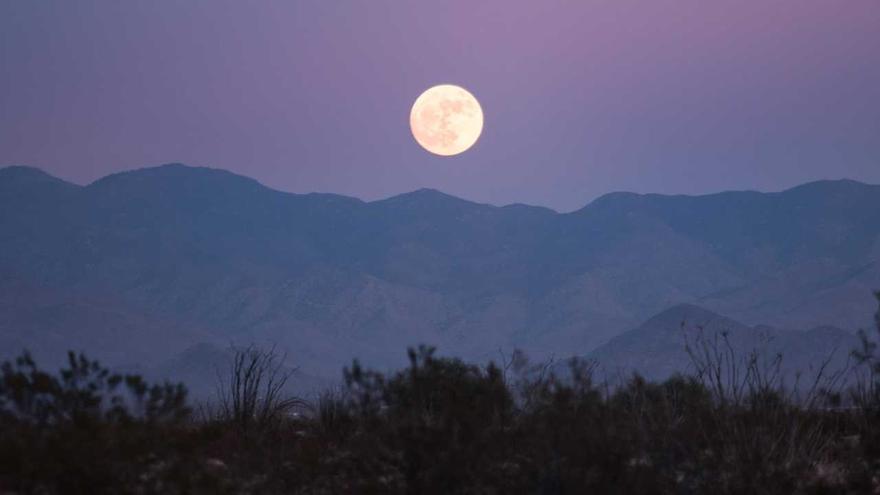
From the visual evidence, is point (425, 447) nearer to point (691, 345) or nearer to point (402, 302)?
point (691, 345)

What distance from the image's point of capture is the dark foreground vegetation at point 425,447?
628 cm

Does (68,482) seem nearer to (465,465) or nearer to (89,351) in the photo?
(465,465)

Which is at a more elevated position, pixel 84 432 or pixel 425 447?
pixel 84 432

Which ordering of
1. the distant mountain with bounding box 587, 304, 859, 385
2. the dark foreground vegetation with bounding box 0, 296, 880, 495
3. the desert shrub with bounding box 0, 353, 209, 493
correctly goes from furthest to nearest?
the distant mountain with bounding box 587, 304, 859, 385 → the dark foreground vegetation with bounding box 0, 296, 880, 495 → the desert shrub with bounding box 0, 353, 209, 493

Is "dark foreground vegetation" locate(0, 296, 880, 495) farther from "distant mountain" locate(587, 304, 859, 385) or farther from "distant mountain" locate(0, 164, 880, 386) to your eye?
"distant mountain" locate(0, 164, 880, 386)

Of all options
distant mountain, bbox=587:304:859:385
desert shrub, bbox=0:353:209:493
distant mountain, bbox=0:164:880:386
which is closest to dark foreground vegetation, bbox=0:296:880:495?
desert shrub, bbox=0:353:209:493

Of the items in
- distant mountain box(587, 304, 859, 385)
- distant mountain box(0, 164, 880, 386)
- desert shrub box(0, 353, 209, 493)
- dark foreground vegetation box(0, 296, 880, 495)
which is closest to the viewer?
desert shrub box(0, 353, 209, 493)

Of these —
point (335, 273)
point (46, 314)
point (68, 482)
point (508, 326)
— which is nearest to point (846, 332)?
point (508, 326)

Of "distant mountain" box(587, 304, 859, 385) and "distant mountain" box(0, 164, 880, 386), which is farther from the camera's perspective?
"distant mountain" box(0, 164, 880, 386)

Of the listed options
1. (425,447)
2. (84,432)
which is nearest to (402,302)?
(425,447)

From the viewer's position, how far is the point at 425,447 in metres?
7.55

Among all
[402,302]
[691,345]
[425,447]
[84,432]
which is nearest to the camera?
[84,432]

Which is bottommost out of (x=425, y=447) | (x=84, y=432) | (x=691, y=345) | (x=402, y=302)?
(x=425, y=447)

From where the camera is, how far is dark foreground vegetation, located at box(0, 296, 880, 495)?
20.6ft
